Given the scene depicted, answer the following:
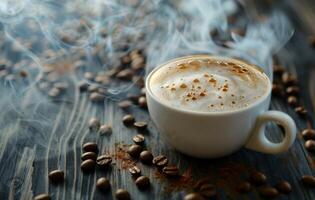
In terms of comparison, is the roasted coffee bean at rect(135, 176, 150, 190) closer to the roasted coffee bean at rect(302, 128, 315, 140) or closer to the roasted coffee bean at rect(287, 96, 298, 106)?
the roasted coffee bean at rect(302, 128, 315, 140)

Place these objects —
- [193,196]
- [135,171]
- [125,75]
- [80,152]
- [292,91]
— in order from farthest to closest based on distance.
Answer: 1. [125,75]
2. [292,91]
3. [80,152]
4. [135,171]
5. [193,196]

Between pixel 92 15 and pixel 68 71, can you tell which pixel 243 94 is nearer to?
pixel 68 71

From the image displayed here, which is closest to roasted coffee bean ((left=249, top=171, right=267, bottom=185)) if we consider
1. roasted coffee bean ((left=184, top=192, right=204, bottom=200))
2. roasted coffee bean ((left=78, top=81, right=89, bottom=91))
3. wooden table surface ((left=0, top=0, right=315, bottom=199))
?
wooden table surface ((left=0, top=0, right=315, bottom=199))

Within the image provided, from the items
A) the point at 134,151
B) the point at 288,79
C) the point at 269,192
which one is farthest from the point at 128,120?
the point at 288,79

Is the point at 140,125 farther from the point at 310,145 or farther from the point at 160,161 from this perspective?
the point at 310,145

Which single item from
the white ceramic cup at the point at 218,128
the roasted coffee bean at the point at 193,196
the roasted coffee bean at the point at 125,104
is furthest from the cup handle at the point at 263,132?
the roasted coffee bean at the point at 125,104

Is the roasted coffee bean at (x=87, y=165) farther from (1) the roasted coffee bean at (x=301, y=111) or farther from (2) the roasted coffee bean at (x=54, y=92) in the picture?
(1) the roasted coffee bean at (x=301, y=111)

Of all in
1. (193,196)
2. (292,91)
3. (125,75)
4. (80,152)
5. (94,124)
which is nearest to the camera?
(193,196)
